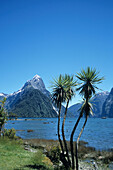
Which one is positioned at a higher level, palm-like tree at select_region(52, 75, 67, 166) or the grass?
palm-like tree at select_region(52, 75, 67, 166)

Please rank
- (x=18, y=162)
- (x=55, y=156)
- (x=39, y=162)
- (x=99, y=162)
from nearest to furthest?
(x=18, y=162)
(x=39, y=162)
(x=55, y=156)
(x=99, y=162)

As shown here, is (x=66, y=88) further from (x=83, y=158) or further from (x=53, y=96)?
(x=83, y=158)

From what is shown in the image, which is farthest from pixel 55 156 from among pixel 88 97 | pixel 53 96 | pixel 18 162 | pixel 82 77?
pixel 82 77

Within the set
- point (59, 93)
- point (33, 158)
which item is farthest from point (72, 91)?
point (33, 158)

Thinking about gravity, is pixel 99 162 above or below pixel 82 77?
below

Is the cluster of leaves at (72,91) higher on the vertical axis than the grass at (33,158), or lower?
higher

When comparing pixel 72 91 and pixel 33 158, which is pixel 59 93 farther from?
pixel 33 158

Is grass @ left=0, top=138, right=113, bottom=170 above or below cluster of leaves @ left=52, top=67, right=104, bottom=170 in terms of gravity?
below

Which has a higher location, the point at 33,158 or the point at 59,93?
the point at 59,93

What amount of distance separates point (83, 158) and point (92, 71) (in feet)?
57.5

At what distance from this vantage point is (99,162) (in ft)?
86.0

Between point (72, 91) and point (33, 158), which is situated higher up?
point (72, 91)

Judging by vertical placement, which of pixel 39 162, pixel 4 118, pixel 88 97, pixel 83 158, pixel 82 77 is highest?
pixel 82 77

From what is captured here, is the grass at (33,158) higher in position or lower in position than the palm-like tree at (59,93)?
lower
